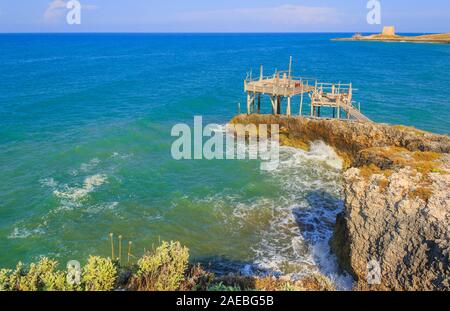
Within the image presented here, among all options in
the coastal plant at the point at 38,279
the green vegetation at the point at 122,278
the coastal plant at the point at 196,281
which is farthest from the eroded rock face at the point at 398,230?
the coastal plant at the point at 38,279

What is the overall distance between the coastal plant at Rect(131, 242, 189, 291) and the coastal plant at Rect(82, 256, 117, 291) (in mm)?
661

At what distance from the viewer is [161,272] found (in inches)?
395

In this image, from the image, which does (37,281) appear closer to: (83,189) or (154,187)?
(83,189)

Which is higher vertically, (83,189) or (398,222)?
(398,222)

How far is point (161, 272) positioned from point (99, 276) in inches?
66.4

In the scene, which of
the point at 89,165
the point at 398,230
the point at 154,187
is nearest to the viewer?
the point at 398,230

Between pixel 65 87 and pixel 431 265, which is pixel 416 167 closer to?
pixel 431 265

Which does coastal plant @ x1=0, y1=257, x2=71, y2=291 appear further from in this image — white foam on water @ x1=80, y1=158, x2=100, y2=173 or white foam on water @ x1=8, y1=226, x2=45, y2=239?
white foam on water @ x1=80, y1=158, x2=100, y2=173

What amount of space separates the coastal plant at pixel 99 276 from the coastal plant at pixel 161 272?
661mm

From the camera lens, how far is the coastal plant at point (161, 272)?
32.0 feet

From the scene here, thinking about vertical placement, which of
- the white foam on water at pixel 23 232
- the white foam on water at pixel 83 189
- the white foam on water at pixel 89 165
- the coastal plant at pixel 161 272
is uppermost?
the coastal plant at pixel 161 272

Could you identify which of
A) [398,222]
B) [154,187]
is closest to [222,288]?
[398,222]

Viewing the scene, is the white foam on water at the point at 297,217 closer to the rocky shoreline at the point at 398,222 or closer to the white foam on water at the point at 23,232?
the rocky shoreline at the point at 398,222

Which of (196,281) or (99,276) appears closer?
(99,276)
